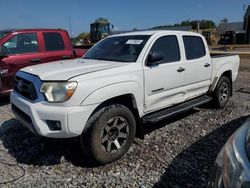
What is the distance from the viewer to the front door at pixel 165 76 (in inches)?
165

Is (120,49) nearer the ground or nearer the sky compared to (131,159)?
nearer the sky

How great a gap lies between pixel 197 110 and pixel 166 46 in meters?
2.19

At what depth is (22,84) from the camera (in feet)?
12.8

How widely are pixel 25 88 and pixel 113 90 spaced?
4.18 ft

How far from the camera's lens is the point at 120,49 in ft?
15.0

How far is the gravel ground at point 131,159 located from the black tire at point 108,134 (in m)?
0.18

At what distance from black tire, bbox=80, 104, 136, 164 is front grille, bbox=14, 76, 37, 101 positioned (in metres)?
0.86

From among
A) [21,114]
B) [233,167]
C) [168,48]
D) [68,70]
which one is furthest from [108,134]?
[233,167]

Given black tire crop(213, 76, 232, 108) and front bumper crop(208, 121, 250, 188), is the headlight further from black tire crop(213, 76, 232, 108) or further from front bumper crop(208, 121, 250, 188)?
black tire crop(213, 76, 232, 108)

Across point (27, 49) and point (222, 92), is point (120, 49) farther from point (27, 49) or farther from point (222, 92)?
point (27, 49)

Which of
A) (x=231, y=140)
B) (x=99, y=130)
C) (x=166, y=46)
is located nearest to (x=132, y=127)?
(x=99, y=130)

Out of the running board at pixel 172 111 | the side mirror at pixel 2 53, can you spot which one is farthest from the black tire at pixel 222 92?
the side mirror at pixel 2 53

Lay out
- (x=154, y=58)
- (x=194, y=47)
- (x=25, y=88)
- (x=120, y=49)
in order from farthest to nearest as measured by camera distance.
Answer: (x=194, y=47)
(x=120, y=49)
(x=154, y=58)
(x=25, y=88)

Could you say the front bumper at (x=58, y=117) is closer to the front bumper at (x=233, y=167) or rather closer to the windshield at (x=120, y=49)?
the windshield at (x=120, y=49)
